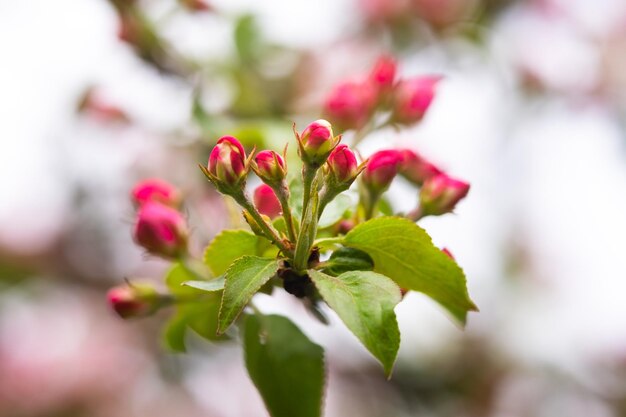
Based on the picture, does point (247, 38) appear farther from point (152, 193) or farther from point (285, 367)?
point (285, 367)

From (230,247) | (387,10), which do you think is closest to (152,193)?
(230,247)

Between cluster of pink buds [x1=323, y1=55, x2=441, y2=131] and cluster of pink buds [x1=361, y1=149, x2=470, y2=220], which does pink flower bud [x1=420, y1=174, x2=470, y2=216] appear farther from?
cluster of pink buds [x1=323, y1=55, x2=441, y2=131]

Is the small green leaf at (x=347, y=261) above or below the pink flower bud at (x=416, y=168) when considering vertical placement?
below

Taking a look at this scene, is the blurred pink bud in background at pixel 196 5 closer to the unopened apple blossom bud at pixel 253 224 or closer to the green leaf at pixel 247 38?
the green leaf at pixel 247 38

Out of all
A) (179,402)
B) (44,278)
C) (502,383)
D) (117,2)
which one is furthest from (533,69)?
(44,278)

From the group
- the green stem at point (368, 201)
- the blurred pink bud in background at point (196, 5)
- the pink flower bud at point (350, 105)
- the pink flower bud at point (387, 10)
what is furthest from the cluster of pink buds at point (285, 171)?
the pink flower bud at point (387, 10)

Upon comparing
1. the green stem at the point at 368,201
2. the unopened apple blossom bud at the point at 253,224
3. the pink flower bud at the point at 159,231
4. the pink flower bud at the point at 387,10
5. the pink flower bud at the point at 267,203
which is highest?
the pink flower bud at the point at 387,10
